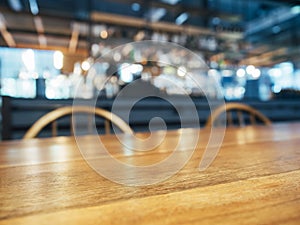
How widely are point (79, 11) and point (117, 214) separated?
5.54 meters

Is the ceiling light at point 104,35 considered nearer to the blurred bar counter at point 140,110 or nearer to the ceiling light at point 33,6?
the ceiling light at point 33,6

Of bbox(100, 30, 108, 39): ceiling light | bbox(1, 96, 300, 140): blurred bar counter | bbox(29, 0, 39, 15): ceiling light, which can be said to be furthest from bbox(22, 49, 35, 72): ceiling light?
bbox(1, 96, 300, 140): blurred bar counter

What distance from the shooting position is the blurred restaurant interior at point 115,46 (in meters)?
2.69

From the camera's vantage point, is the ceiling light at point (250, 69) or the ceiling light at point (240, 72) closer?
the ceiling light at point (250, 69)

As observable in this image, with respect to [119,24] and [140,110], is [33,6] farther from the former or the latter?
[140,110]

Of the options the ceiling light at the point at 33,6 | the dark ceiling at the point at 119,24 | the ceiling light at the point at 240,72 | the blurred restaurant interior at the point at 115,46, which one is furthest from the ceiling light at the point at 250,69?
the ceiling light at the point at 33,6

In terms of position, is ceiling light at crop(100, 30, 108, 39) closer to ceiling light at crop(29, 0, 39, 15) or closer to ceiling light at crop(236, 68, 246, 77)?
ceiling light at crop(29, 0, 39, 15)

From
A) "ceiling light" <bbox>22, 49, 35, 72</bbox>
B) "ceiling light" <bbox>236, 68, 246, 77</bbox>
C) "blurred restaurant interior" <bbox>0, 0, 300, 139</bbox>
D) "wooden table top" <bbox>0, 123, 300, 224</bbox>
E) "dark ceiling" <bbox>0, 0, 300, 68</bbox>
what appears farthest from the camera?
"ceiling light" <bbox>236, 68, 246, 77</bbox>

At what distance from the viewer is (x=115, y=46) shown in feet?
14.4

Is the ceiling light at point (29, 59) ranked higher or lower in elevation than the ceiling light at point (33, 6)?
lower

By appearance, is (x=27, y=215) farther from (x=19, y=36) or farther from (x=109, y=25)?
(x=19, y=36)

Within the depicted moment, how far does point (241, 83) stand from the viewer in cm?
762

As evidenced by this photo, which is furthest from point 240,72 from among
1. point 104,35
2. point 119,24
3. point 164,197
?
point 164,197

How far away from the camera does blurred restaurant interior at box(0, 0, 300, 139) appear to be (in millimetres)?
2685
